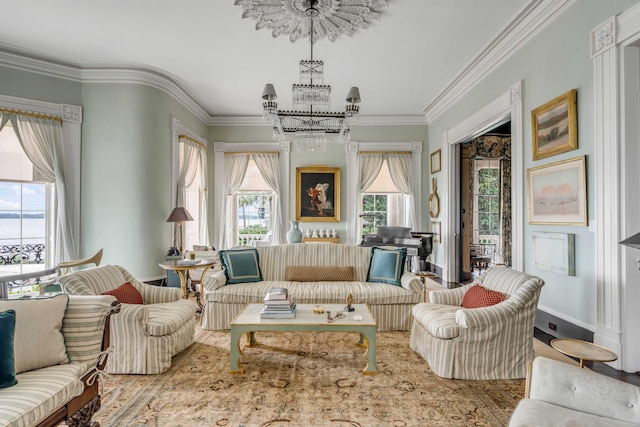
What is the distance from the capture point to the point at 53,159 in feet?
15.9

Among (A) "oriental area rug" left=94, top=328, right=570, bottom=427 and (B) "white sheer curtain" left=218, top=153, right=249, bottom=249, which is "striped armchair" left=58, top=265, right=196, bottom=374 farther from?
(B) "white sheer curtain" left=218, top=153, right=249, bottom=249

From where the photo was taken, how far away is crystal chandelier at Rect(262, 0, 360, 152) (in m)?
3.52

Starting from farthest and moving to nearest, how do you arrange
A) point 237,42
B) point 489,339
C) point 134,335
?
point 237,42 → point 134,335 → point 489,339

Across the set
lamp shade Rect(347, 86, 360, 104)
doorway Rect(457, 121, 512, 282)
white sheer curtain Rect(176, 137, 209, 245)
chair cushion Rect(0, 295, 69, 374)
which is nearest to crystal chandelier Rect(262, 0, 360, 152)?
lamp shade Rect(347, 86, 360, 104)

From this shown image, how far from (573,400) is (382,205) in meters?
6.45

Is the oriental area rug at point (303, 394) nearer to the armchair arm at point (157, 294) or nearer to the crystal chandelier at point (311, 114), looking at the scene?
the armchair arm at point (157, 294)

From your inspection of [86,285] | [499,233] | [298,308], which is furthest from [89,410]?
[499,233]

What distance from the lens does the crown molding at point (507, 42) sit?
3.58 meters

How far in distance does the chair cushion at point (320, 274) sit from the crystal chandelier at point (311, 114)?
5.25ft

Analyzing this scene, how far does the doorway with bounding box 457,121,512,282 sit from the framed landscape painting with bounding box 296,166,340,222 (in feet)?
9.28

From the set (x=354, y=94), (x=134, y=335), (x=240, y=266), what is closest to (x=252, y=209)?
(x=240, y=266)

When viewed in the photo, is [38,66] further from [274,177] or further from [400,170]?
[400,170]

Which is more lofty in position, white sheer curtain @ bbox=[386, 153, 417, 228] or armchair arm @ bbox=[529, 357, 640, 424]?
white sheer curtain @ bbox=[386, 153, 417, 228]

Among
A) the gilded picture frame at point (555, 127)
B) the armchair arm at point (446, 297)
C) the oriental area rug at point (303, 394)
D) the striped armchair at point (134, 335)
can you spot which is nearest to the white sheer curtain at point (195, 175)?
the striped armchair at point (134, 335)
